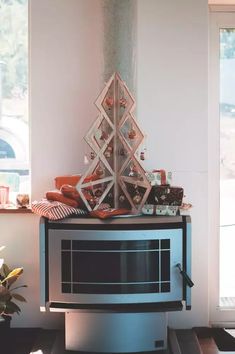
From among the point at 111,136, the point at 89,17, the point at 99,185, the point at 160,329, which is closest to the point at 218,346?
the point at 160,329

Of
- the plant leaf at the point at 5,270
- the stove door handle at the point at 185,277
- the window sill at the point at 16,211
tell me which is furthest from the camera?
the window sill at the point at 16,211

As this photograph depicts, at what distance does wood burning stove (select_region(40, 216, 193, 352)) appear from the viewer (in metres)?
2.50

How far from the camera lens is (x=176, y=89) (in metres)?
3.01

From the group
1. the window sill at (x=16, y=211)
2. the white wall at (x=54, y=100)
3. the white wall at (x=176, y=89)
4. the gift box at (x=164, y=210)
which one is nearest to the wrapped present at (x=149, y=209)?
the gift box at (x=164, y=210)

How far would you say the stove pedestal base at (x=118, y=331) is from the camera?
2.62 m

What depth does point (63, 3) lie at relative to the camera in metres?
3.03

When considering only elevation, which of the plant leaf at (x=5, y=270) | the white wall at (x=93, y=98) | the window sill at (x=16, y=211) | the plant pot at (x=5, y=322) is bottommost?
the plant pot at (x=5, y=322)

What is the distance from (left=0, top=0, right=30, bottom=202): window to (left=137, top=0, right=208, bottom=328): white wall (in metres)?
0.71

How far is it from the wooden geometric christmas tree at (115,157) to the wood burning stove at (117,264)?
178 mm

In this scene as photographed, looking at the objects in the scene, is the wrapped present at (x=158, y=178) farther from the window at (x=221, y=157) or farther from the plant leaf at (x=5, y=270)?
the plant leaf at (x=5, y=270)

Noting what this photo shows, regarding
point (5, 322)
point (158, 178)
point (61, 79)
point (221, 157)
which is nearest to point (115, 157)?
point (158, 178)

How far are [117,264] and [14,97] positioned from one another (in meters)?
1.28

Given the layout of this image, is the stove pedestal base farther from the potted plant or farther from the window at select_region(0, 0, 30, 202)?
the window at select_region(0, 0, 30, 202)

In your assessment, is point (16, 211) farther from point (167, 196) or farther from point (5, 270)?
point (167, 196)
